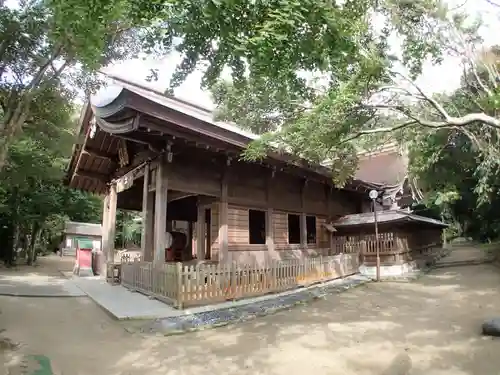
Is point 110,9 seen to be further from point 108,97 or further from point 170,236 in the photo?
point 170,236

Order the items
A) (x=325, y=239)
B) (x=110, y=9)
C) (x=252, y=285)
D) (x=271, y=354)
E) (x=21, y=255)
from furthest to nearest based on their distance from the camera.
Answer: (x=21, y=255), (x=325, y=239), (x=252, y=285), (x=271, y=354), (x=110, y=9)

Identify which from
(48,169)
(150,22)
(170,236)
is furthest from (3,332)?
(48,169)

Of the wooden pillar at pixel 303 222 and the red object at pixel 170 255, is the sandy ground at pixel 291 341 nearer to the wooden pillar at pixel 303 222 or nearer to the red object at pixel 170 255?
the wooden pillar at pixel 303 222

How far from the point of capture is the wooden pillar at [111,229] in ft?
45.8

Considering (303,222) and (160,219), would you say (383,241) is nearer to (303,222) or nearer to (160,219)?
(303,222)

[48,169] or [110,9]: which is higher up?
[48,169]

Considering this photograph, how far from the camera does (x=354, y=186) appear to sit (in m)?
16.9

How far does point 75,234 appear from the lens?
34.1m

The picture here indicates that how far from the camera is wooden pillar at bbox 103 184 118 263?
13964mm

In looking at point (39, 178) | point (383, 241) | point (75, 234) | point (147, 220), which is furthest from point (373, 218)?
point (75, 234)

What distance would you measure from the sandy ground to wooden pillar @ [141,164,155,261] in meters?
2.25

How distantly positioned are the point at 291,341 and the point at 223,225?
544 centimetres

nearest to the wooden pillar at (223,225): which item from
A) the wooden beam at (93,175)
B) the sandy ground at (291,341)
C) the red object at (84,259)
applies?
the sandy ground at (291,341)

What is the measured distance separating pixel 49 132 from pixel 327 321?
30.5ft
